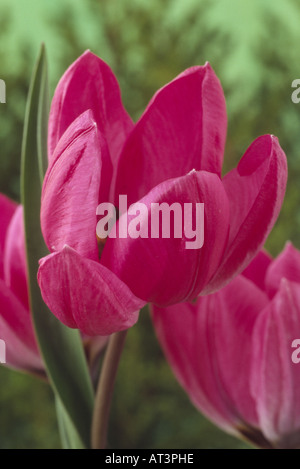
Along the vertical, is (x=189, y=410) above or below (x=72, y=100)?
below

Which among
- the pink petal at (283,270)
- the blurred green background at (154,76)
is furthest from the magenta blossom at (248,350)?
the blurred green background at (154,76)

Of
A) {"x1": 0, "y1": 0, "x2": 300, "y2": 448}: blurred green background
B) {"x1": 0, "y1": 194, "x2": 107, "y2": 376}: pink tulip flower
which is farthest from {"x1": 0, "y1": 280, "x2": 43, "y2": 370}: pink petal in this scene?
{"x1": 0, "y1": 0, "x2": 300, "y2": 448}: blurred green background

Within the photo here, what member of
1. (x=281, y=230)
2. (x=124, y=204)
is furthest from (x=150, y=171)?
(x=281, y=230)

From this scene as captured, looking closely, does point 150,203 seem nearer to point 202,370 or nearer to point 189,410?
point 202,370

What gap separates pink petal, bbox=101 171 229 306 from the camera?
11 centimetres

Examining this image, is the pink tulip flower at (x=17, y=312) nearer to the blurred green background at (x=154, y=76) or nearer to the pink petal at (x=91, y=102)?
the pink petal at (x=91, y=102)

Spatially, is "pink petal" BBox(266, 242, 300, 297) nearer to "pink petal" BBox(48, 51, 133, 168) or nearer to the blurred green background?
"pink petal" BBox(48, 51, 133, 168)

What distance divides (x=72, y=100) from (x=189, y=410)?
39 cm

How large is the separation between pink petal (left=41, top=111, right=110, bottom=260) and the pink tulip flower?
0.05 metres

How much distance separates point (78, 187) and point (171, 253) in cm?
2

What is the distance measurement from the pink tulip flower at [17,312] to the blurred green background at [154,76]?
11.0 inches

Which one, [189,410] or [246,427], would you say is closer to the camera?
[246,427]

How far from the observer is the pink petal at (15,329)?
161 millimetres

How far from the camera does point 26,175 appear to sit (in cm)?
15
